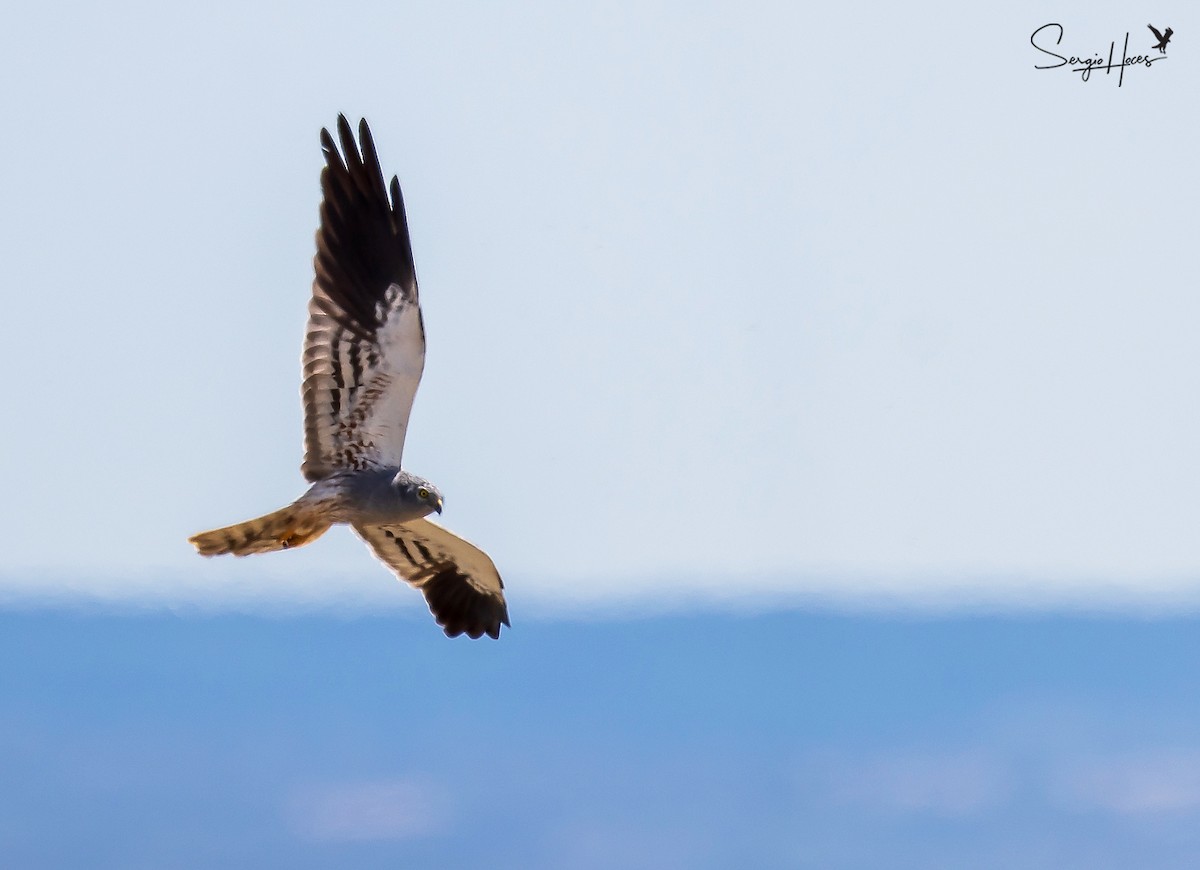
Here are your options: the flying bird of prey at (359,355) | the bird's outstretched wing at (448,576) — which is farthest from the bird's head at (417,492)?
the bird's outstretched wing at (448,576)

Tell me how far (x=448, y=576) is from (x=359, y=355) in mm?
1380

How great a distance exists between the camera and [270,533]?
234 inches

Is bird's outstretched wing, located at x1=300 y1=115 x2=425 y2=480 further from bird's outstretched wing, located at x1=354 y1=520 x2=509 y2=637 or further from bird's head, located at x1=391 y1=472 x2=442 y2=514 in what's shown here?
bird's outstretched wing, located at x1=354 y1=520 x2=509 y2=637

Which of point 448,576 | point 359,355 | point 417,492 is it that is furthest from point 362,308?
point 448,576

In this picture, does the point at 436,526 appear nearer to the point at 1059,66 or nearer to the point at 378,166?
the point at 378,166

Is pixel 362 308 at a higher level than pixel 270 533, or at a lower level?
higher

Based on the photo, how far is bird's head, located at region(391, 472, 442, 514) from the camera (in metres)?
6.07

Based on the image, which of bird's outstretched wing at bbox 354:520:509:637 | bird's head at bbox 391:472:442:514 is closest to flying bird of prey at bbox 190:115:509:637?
bird's head at bbox 391:472:442:514

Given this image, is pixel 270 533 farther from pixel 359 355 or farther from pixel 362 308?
pixel 362 308

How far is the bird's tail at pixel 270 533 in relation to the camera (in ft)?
19.0

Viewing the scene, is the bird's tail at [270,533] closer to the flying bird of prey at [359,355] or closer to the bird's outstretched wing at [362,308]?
the flying bird of prey at [359,355]

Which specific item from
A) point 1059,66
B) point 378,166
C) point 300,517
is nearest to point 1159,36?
point 1059,66

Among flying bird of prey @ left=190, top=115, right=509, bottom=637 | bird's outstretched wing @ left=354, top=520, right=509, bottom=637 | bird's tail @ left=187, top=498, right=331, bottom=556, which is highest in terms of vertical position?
flying bird of prey @ left=190, top=115, right=509, bottom=637

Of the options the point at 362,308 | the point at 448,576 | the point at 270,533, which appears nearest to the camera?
the point at 270,533
